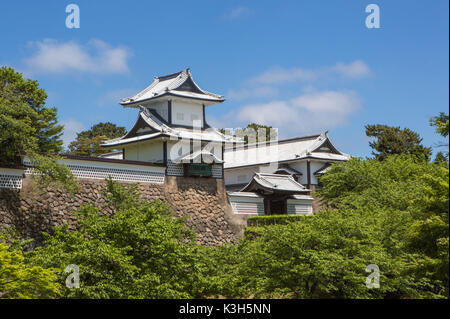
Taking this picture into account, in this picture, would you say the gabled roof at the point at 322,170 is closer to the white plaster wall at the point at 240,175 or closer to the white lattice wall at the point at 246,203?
the white plaster wall at the point at 240,175

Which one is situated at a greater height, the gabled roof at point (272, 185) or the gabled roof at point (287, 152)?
the gabled roof at point (287, 152)

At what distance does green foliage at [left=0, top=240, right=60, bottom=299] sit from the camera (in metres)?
16.9

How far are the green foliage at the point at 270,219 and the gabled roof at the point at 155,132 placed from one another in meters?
4.00

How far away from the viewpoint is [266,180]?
3294cm

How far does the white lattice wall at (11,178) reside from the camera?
22719 millimetres

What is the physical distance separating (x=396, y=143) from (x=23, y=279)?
3943cm

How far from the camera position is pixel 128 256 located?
766 inches

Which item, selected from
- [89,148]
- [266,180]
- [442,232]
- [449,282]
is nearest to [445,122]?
[442,232]

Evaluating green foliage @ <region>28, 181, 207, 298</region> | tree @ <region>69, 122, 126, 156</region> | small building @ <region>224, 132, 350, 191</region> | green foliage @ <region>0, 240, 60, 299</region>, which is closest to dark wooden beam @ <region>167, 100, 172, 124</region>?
green foliage @ <region>28, 181, 207, 298</region>

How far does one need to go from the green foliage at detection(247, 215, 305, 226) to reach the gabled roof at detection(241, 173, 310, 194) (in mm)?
2039

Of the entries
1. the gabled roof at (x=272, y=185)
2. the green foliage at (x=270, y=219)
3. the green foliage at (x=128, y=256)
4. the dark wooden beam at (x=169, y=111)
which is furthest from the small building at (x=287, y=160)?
the green foliage at (x=128, y=256)

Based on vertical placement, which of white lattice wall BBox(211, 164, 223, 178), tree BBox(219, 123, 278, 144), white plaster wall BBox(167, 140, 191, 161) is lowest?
white lattice wall BBox(211, 164, 223, 178)

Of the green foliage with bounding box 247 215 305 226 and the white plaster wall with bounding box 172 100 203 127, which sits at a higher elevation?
the white plaster wall with bounding box 172 100 203 127

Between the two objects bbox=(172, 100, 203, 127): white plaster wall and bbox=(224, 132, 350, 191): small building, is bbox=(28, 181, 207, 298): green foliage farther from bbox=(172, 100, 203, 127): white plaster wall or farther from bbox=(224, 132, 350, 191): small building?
bbox=(224, 132, 350, 191): small building
